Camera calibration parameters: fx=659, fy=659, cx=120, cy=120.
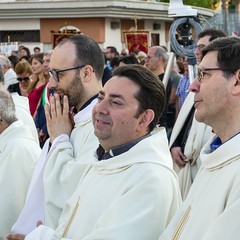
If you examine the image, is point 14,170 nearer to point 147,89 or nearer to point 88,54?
point 88,54

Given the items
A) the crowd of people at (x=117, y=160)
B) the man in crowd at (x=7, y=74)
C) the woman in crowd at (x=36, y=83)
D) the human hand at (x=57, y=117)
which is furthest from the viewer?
the man in crowd at (x=7, y=74)

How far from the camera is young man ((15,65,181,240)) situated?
301 centimetres

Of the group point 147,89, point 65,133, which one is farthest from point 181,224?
point 65,133

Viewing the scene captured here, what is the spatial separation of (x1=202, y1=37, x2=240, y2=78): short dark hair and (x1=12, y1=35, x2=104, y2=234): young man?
46.0 inches

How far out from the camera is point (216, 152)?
2.72m

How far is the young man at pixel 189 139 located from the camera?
5348 mm

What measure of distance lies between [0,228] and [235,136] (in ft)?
7.12

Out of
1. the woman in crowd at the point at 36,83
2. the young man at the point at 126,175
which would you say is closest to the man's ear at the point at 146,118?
the young man at the point at 126,175

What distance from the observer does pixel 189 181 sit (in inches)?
214

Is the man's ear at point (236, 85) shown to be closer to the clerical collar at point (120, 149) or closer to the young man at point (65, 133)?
the clerical collar at point (120, 149)

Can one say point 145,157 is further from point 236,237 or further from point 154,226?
point 236,237

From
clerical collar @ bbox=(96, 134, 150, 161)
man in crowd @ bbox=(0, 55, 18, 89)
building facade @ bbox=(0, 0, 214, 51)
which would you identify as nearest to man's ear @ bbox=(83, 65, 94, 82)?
clerical collar @ bbox=(96, 134, 150, 161)

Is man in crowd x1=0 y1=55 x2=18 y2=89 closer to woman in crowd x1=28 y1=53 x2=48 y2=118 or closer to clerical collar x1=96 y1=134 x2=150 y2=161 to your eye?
woman in crowd x1=28 y1=53 x2=48 y2=118

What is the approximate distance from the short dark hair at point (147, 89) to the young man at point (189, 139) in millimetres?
1892
